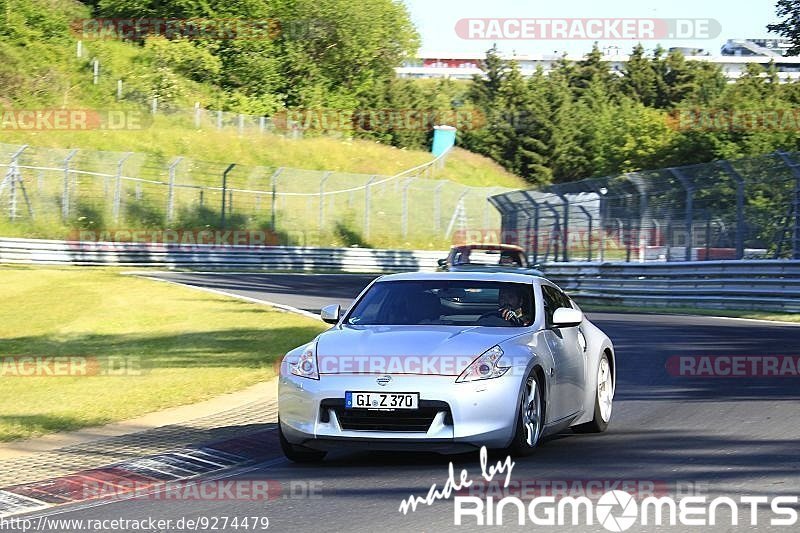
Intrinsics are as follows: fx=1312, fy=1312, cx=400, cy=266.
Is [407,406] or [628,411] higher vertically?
[407,406]

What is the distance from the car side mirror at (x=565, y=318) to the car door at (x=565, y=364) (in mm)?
130

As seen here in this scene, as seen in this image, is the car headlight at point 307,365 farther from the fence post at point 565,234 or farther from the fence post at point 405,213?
the fence post at point 405,213

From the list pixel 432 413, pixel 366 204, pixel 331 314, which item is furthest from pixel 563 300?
pixel 366 204

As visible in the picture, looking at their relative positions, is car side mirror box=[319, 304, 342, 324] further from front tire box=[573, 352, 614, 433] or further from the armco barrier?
the armco barrier

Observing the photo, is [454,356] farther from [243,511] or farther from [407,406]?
[243,511]

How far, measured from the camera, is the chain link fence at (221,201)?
4475cm

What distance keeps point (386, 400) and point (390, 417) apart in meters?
0.12

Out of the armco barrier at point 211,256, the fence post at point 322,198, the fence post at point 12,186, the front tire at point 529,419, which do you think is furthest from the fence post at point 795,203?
the fence post at point 322,198

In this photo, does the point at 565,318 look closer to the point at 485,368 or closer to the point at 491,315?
the point at 491,315

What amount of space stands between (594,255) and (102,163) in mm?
21807

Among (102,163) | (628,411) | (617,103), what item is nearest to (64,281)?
(102,163)

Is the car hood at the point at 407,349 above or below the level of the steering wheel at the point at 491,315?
below

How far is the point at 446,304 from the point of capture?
984 cm

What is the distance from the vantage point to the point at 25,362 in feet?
55.3
